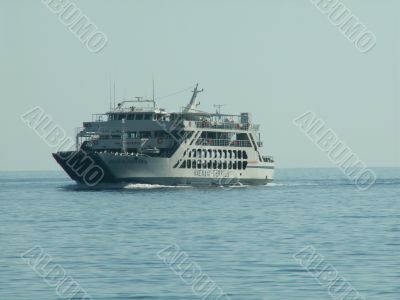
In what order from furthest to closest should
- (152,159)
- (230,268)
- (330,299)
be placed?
(152,159)
(230,268)
(330,299)

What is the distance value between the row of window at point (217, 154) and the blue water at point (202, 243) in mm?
24143

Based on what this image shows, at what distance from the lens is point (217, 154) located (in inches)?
4375

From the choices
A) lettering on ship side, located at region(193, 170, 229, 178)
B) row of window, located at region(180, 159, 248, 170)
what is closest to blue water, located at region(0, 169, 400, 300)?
row of window, located at region(180, 159, 248, 170)

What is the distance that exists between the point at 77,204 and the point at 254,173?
4283cm

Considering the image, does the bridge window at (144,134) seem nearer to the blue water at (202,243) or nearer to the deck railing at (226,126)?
the deck railing at (226,126)

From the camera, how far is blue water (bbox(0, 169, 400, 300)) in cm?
3447

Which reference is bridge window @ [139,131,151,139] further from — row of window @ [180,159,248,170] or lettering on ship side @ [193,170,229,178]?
lettering on ship side @ [193,170,229,178]

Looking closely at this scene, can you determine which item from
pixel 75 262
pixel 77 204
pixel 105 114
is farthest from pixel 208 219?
pixel 105 114

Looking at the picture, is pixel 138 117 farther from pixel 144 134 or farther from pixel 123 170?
pixel 123 170

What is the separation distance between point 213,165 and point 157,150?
9.79 m

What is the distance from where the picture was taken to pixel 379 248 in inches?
1761

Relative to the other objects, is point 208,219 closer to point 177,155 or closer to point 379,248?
point 379,248

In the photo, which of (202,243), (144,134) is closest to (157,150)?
(144,134)

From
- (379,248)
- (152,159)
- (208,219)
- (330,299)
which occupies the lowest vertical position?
(330,299)
